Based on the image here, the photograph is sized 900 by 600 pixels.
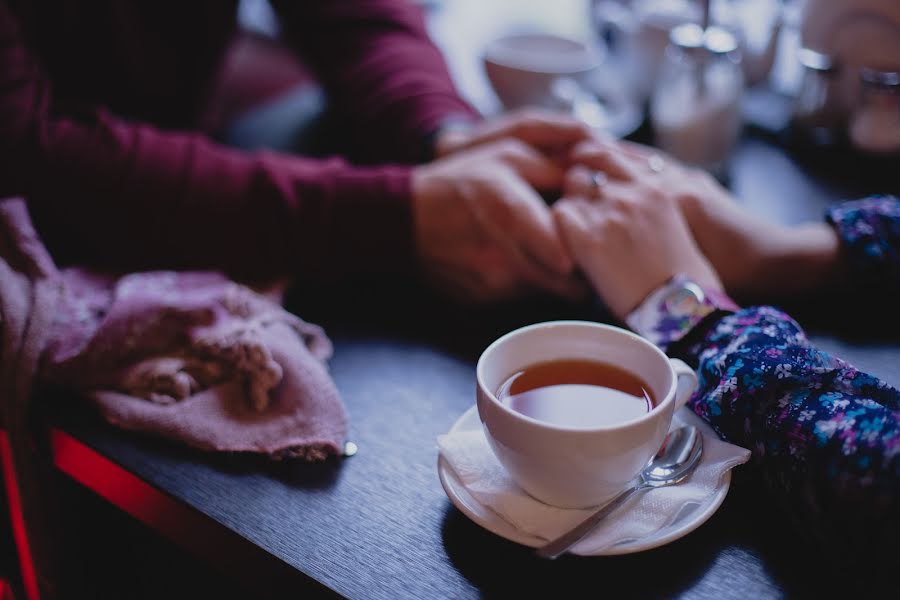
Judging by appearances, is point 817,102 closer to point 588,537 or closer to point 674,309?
point 674,309

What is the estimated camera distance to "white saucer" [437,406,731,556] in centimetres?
47

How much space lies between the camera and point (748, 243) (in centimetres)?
76

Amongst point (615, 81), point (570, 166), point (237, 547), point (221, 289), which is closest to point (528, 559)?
point (237, 547)

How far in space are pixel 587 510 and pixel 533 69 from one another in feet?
2.17

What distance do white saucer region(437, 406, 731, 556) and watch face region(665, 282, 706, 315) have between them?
0.49ft

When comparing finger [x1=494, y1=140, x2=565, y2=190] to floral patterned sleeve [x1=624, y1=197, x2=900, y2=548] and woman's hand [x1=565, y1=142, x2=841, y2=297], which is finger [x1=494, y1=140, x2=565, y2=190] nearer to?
woman's hand [x1=565, y1=142, x2=841, y2=297]

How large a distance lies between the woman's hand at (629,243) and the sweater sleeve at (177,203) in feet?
0.56

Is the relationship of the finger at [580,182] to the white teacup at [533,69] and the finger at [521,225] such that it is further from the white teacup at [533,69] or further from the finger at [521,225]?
the white teacup at [533,69]

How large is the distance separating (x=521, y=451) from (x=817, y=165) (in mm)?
705

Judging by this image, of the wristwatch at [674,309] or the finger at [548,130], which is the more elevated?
the finger at [548,130]

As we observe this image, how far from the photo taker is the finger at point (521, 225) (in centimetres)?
75

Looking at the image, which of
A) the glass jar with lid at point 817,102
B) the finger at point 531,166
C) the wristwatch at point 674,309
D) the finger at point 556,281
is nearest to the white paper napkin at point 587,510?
the wristwatch at point 674,309

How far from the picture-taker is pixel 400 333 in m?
0.73

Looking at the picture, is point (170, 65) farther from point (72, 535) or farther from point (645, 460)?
point (645, 460)
